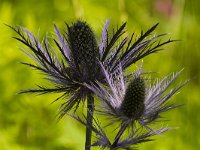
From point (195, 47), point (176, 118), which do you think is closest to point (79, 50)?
point (176, 118)

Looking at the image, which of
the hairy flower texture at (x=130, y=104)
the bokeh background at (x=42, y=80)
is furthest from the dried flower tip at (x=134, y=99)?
the bokeh background at (x=42, y=80)

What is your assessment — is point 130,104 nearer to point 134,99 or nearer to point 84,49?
point 134,99

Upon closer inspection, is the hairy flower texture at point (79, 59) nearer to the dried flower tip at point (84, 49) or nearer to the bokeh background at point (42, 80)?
the dried flower tip at point (84, 49)

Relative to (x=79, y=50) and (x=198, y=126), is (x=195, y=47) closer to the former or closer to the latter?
(x=198, y=126)

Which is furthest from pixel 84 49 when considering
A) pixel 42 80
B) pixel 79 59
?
pixel 42 80

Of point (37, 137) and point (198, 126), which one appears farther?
point (198, 126)
